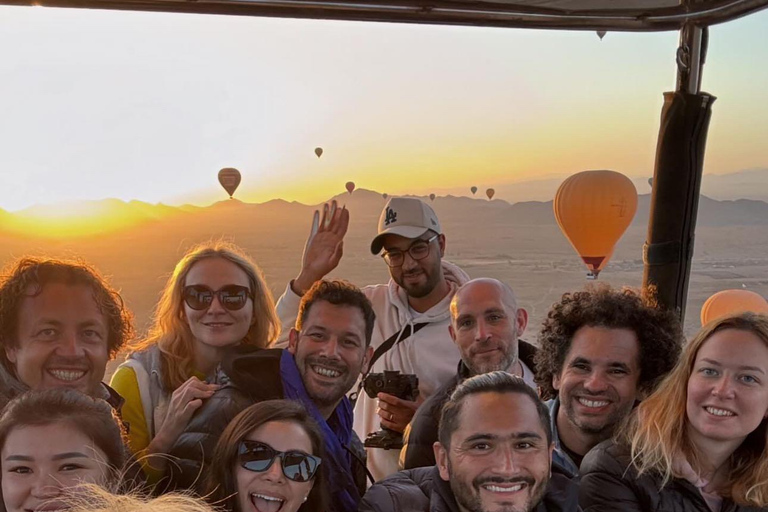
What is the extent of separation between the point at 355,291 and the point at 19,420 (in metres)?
0.92

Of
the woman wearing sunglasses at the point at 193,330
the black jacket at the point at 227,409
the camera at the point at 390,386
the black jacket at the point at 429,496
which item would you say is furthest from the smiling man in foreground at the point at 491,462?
the camera at the point at 390,386

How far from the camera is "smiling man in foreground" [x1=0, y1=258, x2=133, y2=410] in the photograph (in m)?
1.86

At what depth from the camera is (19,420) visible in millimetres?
1539

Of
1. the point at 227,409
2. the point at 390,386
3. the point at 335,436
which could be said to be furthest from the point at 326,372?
the point at 390,386

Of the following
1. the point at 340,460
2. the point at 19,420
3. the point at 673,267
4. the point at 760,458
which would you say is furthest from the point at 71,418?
the point at 673,267

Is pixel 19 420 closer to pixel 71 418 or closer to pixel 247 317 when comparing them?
pixel 71 418

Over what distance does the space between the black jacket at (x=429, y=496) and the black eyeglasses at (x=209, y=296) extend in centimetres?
67

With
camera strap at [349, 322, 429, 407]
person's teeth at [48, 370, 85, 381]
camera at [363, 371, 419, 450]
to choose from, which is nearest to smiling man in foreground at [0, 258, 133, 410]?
person's teeth at [48, 370, 85, 381]

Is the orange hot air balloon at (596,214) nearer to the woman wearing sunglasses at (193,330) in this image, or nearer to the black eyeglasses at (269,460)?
the woman wearing sunglasses at (193,330)

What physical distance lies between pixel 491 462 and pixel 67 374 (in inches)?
36.5

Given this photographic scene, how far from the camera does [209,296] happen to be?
2246 millimetres

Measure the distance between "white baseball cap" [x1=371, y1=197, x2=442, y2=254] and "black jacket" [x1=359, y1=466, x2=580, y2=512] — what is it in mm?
1209

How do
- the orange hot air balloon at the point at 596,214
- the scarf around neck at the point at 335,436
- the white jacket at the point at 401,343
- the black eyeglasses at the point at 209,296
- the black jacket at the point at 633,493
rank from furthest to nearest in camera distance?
the orange hot air balloon at the point at 596,214 < the white jacket at the point at 401,343 < the black eyeglasses at the point at 209,296 < the scarf around neck at the point at 335,436 < the black jacket at the point at 633,493

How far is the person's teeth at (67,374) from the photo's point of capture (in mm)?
1862
